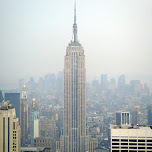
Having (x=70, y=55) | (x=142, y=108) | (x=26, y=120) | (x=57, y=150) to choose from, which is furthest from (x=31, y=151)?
(x=70, y=55)

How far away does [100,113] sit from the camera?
397 inches

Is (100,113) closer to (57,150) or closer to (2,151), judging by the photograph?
(57,150)

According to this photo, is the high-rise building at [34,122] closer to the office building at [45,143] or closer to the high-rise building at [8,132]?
the office building at [45,143]

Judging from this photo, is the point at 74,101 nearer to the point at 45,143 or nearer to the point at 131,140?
the point at 45,143

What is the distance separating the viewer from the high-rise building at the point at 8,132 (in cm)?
642

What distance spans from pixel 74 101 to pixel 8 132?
679 cm

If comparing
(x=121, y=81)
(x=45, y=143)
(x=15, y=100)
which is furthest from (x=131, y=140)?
(x=45, y=143)

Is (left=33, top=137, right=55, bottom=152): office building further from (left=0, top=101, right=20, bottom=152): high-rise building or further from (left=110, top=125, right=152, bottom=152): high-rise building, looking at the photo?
(left=110, top=125, right=152, bottom=152): high-rise building

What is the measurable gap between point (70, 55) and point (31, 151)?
4.87 m

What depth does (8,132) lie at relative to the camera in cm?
646

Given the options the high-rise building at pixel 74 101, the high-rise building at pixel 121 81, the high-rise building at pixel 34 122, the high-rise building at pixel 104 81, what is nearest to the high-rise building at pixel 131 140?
the high-rise building at pixel 121 81

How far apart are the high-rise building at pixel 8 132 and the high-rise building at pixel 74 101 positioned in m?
5.00

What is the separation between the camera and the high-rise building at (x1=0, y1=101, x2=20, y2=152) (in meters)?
6.42

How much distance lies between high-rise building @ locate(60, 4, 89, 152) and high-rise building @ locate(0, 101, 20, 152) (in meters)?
5.00
